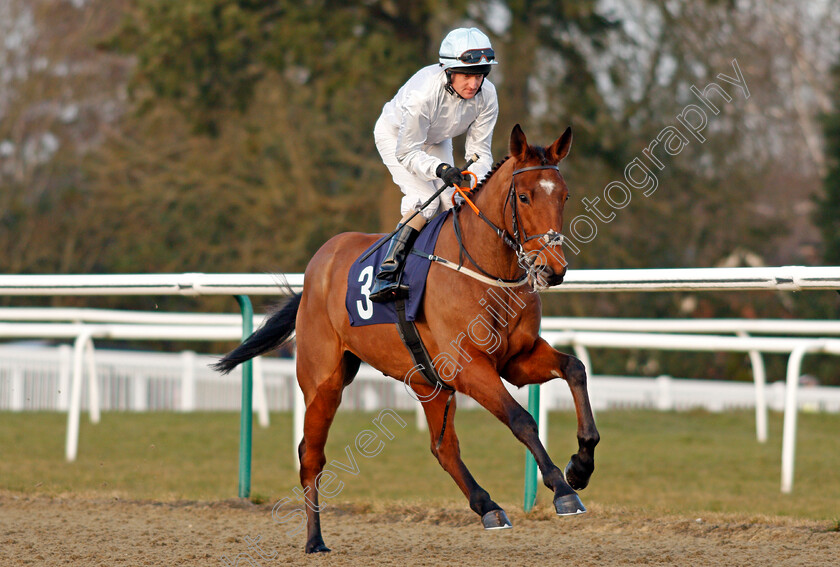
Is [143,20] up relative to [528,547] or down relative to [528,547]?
up

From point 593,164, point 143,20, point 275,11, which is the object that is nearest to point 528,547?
point 275,11

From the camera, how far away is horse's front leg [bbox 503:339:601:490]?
3826 mm

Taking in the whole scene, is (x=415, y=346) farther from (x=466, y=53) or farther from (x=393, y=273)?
(x=466, y=53)

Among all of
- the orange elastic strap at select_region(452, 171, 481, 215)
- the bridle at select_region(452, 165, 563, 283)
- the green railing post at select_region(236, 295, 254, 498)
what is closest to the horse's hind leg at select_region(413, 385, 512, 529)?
the bridle at select_region(452, 165, 563, 283)

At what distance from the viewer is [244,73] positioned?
1470 centimetres

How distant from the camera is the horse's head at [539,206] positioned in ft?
12.0

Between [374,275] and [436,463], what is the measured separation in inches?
145

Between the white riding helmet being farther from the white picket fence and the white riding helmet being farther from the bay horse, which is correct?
the white picket fence

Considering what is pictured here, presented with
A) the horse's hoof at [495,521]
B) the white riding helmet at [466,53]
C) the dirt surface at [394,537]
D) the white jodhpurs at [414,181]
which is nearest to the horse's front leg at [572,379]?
the horse's hoof at [495,521]

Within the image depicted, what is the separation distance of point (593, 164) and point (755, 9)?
147 inches

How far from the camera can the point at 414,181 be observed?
4789 millimetres

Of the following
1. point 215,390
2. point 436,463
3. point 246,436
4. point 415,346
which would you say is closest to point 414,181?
point 415,346

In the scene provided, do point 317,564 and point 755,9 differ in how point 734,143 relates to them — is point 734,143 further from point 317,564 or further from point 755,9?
point 317,564

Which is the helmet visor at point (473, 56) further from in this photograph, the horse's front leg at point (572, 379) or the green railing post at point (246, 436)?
the green railing post at point (246, 436)
